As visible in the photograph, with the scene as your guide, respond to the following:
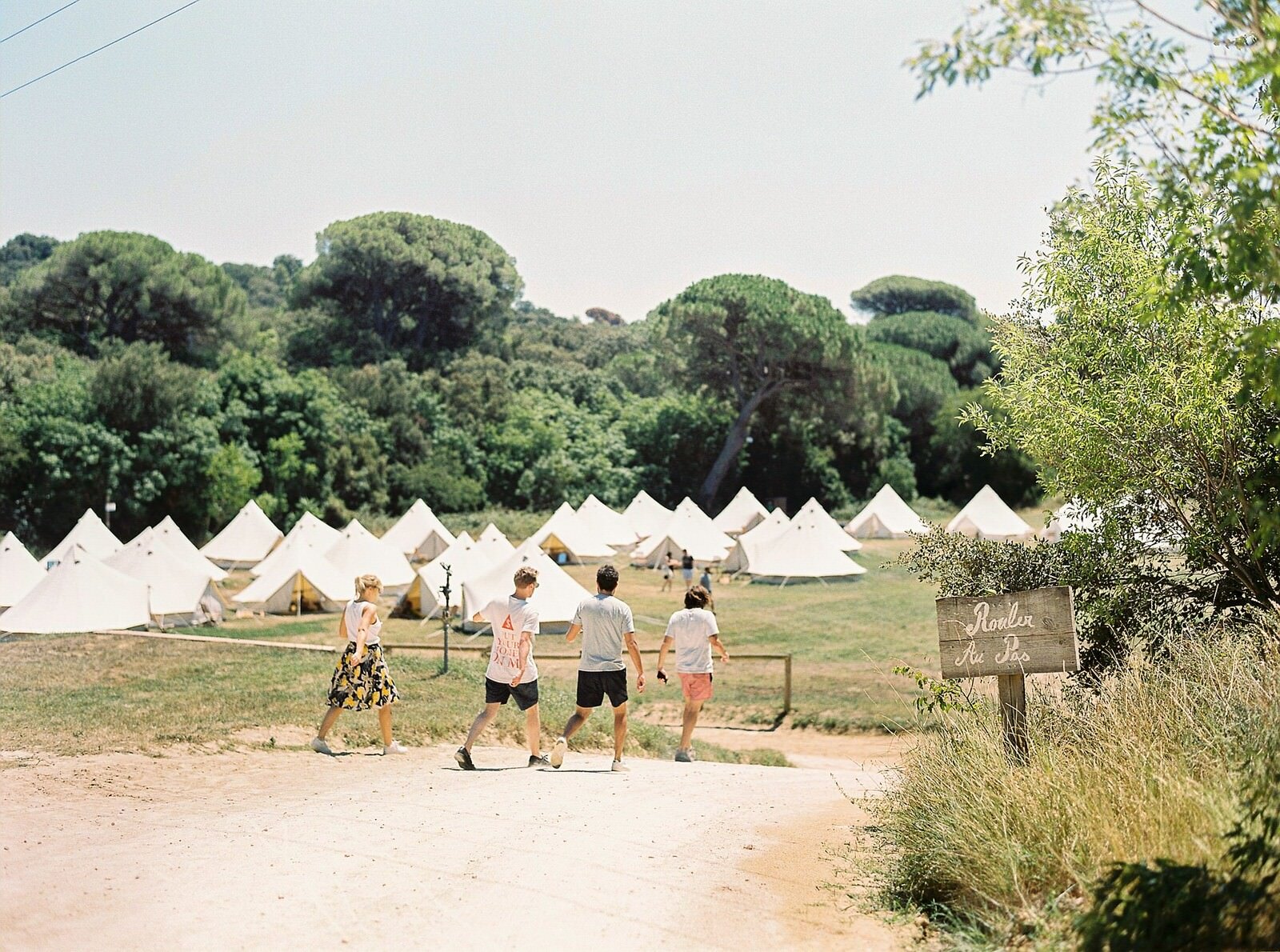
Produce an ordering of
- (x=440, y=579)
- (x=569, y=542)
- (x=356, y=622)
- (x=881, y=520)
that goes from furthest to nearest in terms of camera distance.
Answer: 1. (x=881, y=520)
2. (x=569, y=542)
3. (x=440, y=579)
4. (x=356, y=622)

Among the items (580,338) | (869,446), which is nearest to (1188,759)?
(869,446)

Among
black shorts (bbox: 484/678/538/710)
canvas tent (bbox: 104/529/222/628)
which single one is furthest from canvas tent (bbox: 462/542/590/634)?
black shorts (bbox: 484/678/538/710)

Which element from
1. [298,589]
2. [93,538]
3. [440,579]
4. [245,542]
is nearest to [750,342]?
[245,542]

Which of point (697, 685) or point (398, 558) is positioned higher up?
point (398, 558)

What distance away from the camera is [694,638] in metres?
11.1

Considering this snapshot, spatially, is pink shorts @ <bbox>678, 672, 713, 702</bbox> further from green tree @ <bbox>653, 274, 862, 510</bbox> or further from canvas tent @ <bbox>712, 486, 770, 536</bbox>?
green tree @ <bbox>653, 274, 862, 510</bbox>

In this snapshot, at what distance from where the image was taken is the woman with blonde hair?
10406mm

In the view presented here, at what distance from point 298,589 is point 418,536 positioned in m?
11.1

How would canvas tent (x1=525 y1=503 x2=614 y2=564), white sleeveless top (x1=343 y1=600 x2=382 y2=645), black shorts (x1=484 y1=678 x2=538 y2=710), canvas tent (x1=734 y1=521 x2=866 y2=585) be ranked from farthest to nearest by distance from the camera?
canvas tent (x1=525 y1=503 x2=614 y2=564), canvas tent (x1=734 y1=521 x2=866 y2=585), white sleeveless top (x1=343 y1=600 x2=382 y2=645), black shorts (x1=484 y1=678 x2=538 y2=710)

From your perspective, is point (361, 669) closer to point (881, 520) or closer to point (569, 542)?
point (569, 542)

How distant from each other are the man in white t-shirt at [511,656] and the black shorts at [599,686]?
1.22 feet

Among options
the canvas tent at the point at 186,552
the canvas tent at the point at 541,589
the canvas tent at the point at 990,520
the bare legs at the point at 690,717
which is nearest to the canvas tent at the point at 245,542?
the canvas tent at the point at 186,552

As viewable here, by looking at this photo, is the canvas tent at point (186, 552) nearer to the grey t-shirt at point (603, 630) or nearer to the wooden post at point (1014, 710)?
the grey t-shirt at point (603, 630)

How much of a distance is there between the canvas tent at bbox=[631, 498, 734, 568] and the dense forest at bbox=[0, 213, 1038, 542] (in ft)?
33.0
